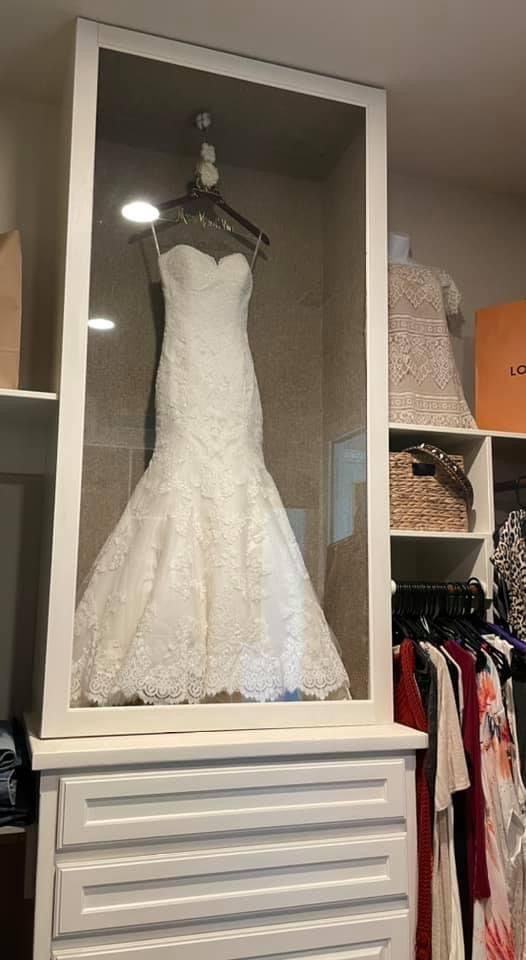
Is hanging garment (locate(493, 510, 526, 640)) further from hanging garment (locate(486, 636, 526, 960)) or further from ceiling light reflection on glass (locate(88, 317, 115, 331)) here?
ceiling light reflection on glass (locate(88, 317, 115, 331))

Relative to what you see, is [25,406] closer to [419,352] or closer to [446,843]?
[419,352]

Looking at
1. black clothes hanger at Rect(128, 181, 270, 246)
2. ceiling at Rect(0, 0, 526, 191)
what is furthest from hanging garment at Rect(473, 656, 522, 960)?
ceiling at Rect(0, 0, 526, 191)

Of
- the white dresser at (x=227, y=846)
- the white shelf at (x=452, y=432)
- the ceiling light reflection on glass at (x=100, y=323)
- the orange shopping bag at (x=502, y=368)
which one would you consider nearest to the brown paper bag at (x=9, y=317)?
the ceiling light reflection on glass at (x=100, y=323)

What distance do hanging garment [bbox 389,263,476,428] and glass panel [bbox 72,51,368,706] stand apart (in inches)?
7.4

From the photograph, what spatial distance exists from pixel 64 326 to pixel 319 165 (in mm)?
799

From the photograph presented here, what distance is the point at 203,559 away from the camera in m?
1.71

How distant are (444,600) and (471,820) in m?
0.53

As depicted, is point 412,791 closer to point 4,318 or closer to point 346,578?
point 346,578

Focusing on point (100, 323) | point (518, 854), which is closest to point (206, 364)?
point (100, 323)

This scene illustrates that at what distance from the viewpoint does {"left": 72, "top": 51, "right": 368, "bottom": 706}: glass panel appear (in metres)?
1.65

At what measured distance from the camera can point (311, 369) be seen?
1.97m

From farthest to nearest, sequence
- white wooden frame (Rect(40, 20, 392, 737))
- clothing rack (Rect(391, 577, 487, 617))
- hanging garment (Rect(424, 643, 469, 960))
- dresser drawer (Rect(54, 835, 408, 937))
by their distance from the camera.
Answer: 1. clothing rack (Rect(391, 577, 487, 617))
2. hanging garment (Rect(424, 643, 469, 960))
3. white wooden frame (Rect(40, 20, 392, 737))
4. dresser drawer (Rect(54, 835, 408, 937))

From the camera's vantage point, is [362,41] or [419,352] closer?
[362,41]

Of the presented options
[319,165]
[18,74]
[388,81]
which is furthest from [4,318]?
[388,81]
